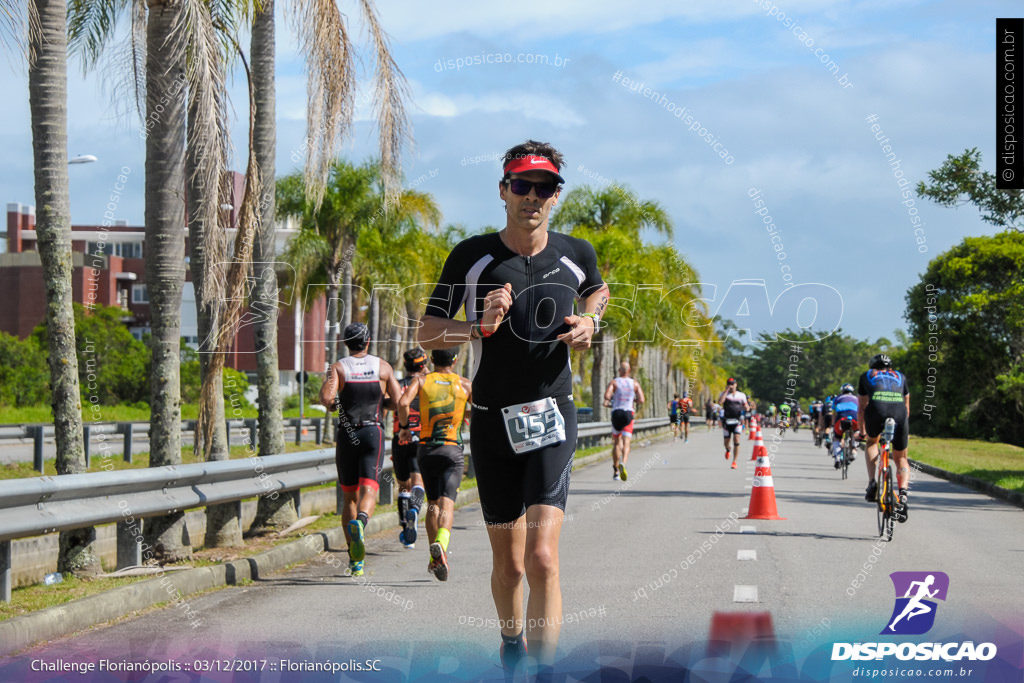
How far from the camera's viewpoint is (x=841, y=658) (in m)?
6.18

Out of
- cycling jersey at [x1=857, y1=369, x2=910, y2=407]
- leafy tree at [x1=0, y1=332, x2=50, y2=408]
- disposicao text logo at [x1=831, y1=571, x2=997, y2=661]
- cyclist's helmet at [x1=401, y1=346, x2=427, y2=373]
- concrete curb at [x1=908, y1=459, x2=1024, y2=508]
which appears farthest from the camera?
leafy tree at [x1=0, y1=332, x2=50, y2=408]

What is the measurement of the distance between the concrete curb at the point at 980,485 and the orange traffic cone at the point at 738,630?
11199mm

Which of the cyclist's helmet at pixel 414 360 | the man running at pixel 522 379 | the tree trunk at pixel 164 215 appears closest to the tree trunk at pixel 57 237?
the tree trunk at pixel 164 215

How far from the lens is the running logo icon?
7.28 meters

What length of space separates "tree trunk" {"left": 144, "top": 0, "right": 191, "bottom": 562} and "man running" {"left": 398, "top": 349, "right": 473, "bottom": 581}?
6.68ft

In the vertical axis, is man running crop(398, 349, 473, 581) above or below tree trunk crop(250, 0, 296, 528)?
below

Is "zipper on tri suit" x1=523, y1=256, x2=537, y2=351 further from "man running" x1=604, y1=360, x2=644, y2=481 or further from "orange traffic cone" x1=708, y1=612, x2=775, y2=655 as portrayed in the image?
"man running" x1=604, y1=360, x2=644, y2=481

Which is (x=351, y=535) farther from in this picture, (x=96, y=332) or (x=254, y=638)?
(x=96, y=332)

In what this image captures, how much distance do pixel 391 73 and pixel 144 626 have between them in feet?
23.9

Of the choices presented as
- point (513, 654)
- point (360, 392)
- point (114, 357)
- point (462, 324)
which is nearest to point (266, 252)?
point (360, 392)

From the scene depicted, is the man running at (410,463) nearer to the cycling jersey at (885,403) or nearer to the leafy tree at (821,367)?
the cycling jersey at (885,403)

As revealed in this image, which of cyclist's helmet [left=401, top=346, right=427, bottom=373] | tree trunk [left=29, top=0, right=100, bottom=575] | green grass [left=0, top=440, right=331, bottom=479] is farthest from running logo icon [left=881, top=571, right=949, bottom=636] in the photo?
green grass [left=0, top=440, right=331, bottom=479]

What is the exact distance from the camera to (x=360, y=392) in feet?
33.8

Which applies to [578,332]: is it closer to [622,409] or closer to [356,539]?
[356,539]
